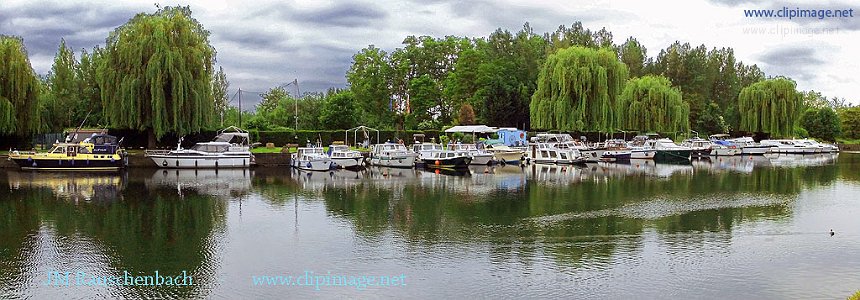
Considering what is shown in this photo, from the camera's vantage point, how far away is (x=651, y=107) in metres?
67.4

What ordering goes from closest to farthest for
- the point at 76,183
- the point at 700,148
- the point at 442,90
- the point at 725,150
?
1. the point at 76,183
2. the point at 700,148
3. the point at 725,150
4. the point at 442,90

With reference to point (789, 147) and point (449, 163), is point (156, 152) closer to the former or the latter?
point (449, 163)

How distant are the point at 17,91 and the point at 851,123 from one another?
82.6 m

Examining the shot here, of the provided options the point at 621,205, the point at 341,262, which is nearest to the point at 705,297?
the point at 341,262

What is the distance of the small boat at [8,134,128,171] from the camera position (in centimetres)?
3997

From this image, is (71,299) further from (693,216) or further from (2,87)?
(2,87)

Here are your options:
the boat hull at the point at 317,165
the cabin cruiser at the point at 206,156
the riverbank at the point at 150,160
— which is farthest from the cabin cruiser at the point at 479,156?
the cabin cruiser at the point at 206,156

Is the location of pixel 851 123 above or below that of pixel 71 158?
above

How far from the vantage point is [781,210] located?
79.5 feet

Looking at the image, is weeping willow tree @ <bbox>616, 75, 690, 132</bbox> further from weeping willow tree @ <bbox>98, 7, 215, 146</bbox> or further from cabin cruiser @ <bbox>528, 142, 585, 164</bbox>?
weeping willow tree @ <bbox>98, 7, 215, 146</bbox>

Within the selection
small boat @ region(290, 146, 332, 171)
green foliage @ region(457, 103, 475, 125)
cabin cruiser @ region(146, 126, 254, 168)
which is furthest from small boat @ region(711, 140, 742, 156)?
cabin cruiser @ region(146, 126, 254, 168)

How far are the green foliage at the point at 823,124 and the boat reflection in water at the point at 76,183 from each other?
237 feet

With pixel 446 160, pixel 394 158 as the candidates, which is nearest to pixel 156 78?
pixel 394 158

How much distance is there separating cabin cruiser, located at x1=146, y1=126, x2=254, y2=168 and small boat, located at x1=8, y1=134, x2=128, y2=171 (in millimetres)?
2562
